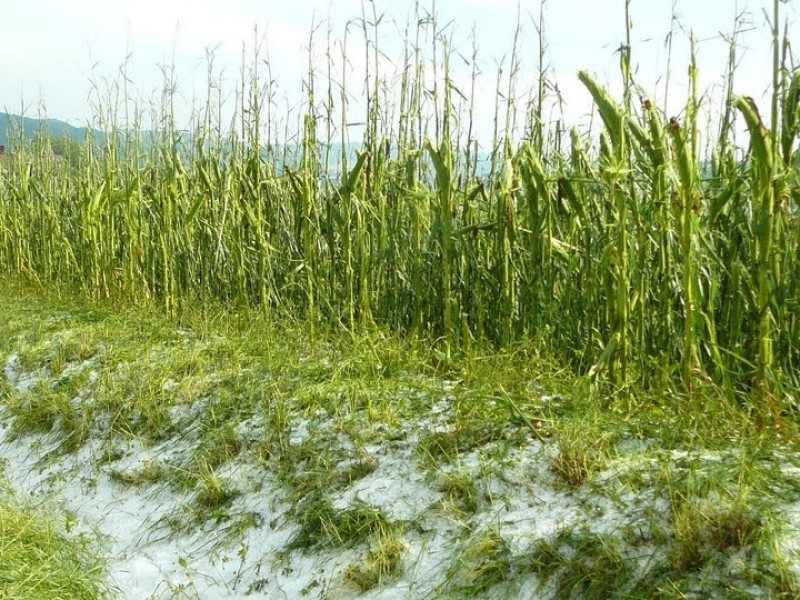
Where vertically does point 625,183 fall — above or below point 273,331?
above

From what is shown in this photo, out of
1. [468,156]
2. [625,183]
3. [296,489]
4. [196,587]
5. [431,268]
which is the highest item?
[468,156]

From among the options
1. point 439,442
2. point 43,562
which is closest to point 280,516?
point 439,442

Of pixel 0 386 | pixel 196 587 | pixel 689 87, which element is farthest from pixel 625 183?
pixel 0 386

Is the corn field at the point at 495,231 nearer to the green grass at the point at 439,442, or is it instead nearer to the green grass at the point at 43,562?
the green grass at the point at 439,442

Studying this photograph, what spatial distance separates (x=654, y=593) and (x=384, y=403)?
3.25 feet

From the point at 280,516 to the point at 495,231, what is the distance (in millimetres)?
1119

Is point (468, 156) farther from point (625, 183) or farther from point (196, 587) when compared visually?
point (196, 587)

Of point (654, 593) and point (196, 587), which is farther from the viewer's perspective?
point (196, 587)

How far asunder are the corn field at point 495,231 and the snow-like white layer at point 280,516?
47cm

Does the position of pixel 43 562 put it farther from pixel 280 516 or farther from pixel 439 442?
pixel 439 442

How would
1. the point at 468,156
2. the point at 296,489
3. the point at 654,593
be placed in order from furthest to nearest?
the point at 468,156 < the point at 296,489 < the point at 654,593

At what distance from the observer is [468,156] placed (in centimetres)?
288

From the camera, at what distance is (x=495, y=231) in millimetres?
2490

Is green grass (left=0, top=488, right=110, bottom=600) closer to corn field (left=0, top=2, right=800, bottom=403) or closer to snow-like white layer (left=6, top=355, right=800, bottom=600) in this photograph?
snow-like white layer (left=6, top=355, right=800, bottom=600)
